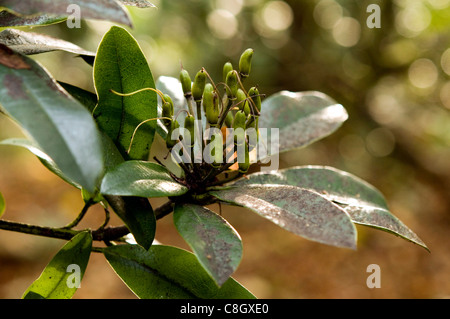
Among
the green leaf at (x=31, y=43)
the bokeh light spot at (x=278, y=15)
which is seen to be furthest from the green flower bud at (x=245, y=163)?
the bokeh light spot at (x=278, y=15)

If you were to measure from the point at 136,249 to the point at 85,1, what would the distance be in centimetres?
29

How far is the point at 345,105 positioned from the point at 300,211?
1.75 metres

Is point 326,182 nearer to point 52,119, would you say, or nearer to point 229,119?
point 229,119

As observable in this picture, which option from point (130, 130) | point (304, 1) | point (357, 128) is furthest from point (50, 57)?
point (130, 130)

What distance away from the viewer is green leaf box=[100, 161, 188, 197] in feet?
1.31

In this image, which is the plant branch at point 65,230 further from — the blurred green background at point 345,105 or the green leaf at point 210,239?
the blurred green background at point 345,105

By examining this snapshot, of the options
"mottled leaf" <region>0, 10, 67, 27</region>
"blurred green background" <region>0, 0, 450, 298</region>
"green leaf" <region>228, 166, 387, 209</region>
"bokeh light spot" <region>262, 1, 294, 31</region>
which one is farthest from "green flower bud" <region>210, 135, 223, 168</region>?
"bokeh light spot" <region>262, 1, 294, 31</region>

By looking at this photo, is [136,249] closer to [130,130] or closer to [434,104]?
[130,130]

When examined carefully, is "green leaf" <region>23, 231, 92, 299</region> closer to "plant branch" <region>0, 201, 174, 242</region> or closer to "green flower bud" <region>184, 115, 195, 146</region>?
"plant branch" <region>0, 201, 174, 242</region>

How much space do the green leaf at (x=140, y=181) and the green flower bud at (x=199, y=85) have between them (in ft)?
0.30

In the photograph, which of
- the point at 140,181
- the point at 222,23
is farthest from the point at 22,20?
the point at 222,23

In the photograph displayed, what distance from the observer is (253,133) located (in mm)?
525

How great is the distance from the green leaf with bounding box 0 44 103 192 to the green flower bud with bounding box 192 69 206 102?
6.3 inches

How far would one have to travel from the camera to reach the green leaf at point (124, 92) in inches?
19.2
